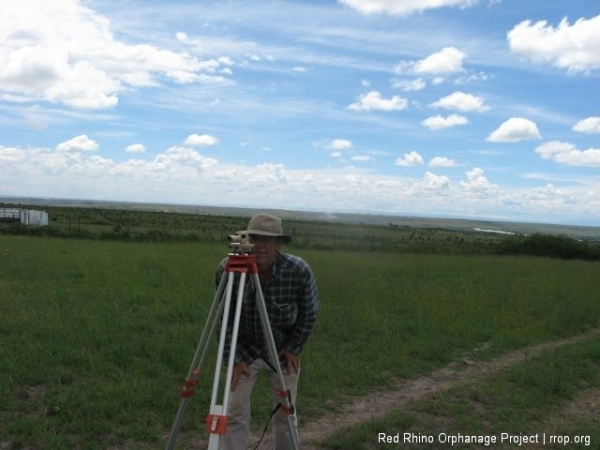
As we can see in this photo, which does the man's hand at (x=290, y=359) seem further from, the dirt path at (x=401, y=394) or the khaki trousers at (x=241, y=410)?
the dirt path at (x=401, y=394)

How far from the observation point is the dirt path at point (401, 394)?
4.91m

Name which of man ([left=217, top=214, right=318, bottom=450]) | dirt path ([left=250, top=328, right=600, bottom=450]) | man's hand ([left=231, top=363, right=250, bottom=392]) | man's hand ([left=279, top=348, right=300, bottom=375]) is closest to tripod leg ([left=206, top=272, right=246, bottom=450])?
man ([left=217, top=214, right=318, bottom=450])

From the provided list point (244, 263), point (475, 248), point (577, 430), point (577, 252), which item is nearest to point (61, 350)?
point (244, 263)

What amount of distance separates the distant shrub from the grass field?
2166 cm

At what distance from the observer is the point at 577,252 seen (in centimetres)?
3628

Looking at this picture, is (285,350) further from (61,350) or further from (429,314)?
(429,314)

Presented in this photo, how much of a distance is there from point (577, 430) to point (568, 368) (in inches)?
98.7

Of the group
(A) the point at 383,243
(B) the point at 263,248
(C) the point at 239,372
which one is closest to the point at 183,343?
(C) the point at 239,372

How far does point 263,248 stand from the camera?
10.9 ft

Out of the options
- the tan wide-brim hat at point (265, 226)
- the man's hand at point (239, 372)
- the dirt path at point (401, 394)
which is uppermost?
the tan wide-brim hat at point (265, 226)

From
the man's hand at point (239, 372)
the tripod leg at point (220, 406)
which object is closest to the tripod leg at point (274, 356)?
the tripod leg at point (220, 406)

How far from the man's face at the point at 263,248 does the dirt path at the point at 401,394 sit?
→ 1.99m

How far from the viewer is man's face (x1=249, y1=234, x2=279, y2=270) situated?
10.8 ft

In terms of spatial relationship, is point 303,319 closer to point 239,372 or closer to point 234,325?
point 239,372
